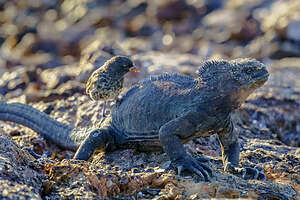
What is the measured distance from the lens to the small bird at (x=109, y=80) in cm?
587

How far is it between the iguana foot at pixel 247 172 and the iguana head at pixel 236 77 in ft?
2.12

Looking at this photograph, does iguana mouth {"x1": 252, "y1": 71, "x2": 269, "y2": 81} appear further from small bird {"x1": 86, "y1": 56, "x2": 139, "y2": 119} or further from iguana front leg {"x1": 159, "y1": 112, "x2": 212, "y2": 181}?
small bird {"x1": 86, "y1": 56, "x2": 139, "y2": 119}

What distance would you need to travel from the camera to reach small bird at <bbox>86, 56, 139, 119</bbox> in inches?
231

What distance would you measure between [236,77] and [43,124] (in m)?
2.98

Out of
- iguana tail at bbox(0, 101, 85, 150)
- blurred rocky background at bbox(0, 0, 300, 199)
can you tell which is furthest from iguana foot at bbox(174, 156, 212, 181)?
iguana tail at bbox(0, 101, 85, 150)

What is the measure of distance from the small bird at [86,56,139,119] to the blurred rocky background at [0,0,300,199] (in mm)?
763

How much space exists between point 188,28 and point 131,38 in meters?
2.83

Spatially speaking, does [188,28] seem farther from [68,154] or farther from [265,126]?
[68,154]

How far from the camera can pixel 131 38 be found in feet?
61.3

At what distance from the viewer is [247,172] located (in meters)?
5.04

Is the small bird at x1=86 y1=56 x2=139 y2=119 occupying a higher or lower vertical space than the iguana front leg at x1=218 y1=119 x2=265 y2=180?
higher

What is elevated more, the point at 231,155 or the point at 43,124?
the point at 43,124

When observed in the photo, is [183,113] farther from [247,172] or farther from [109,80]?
[109,80]

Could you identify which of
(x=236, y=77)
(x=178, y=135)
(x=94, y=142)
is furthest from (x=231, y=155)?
(x=94, y=142)
